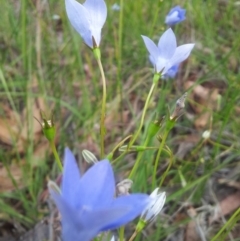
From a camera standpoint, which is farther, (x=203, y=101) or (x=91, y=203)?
(x=203, y=101)

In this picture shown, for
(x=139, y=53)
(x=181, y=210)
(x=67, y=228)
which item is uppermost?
(x=67, y=228)

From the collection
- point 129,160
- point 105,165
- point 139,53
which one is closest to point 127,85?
point 139,53

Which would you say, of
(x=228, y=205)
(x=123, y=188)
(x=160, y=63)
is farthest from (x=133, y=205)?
(x=228, y=205)

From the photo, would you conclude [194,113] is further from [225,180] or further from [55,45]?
[55,45]

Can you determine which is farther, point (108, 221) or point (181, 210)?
point (181, 210)

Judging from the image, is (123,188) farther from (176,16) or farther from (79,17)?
(176,16)

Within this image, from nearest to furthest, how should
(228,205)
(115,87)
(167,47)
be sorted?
(167,47)
(228,205)
(115,87)

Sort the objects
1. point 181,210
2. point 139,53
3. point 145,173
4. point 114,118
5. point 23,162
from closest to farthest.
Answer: point 145,173 < point 181,210 < point 23,162 < point 114,118 < point 139,53

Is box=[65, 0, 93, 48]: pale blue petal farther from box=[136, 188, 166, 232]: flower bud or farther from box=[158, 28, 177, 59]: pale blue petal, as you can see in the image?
box=[136, 188, 166, 232]: flower bud
